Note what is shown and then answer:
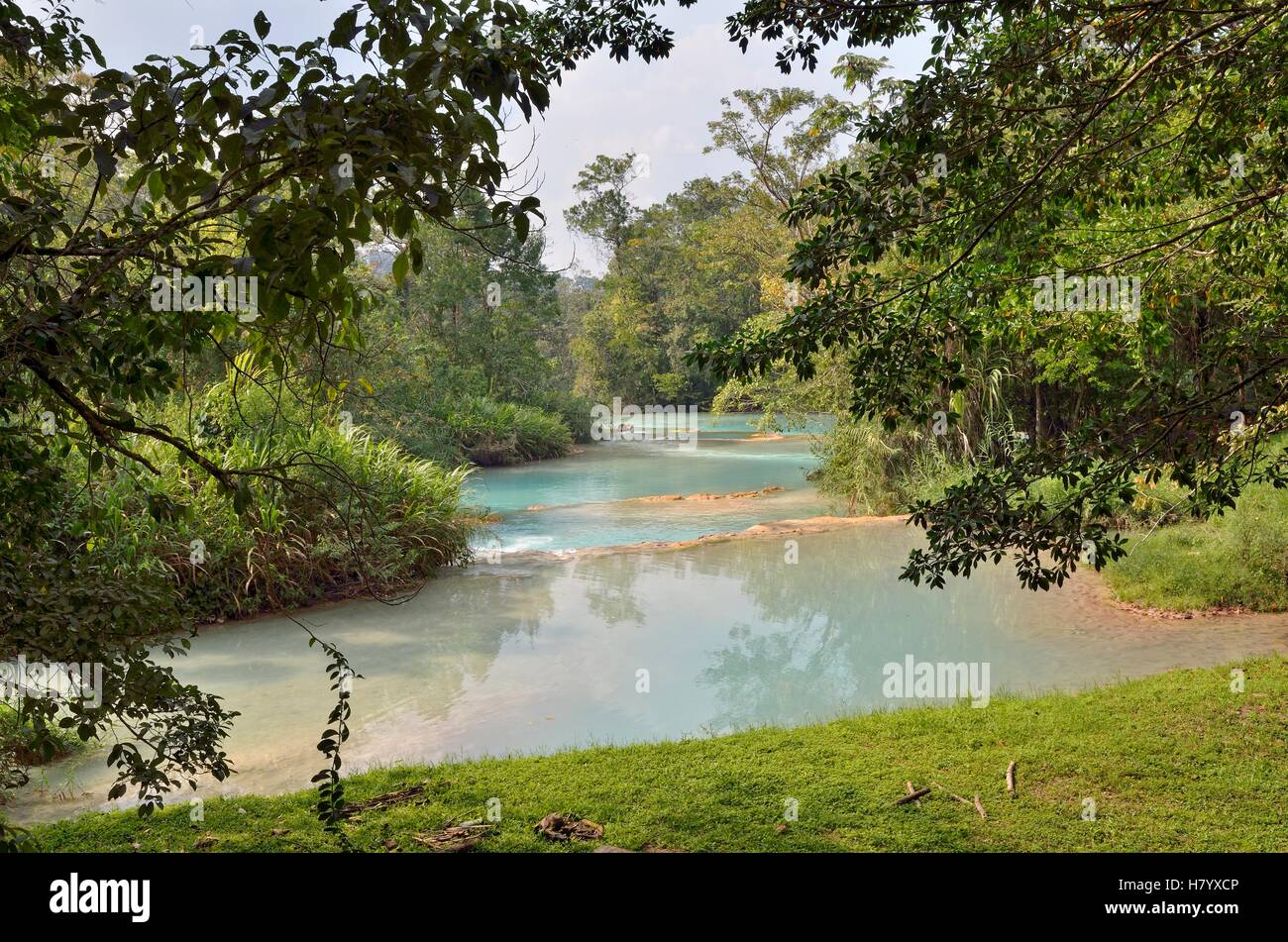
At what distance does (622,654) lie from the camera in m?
7.04

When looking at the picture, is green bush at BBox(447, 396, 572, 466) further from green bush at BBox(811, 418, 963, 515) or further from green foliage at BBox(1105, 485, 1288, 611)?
green foliage at BBox(1105, 485, 1288, 611)

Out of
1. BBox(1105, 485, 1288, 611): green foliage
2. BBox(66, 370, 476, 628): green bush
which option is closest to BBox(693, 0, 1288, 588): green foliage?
BBox(1105, 485, 1288, 611): green foliage

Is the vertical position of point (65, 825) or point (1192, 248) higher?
point (1192, 248)

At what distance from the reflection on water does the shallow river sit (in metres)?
0.02

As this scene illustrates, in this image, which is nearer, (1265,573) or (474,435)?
(1265,573)

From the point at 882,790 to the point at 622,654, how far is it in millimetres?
3251

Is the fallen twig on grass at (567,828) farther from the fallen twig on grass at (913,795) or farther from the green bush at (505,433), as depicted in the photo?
the green bush at (505,433)

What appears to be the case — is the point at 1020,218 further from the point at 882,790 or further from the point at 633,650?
the point at 633,650

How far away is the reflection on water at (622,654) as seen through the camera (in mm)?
5441

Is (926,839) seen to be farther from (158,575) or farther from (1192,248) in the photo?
(1192,248)

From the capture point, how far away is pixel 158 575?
8.09 ft
